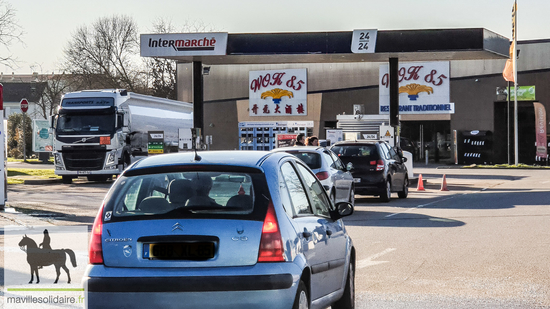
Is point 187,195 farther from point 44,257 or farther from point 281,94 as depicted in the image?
point 281,94

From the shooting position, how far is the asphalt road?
831cm

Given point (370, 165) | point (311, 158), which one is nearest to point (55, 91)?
point (370, 165)

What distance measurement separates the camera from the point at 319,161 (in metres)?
17.8

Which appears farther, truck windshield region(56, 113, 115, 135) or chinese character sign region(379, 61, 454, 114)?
chinese character sign region(379, 61, 454, 114)

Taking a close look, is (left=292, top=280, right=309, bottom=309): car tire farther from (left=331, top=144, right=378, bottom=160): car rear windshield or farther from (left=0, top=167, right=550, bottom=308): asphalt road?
(left=331, top=144, right=378, bottom=160): car rear windshield

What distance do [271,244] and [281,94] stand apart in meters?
50.8

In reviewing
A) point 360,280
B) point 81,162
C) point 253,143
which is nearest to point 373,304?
point 360,280

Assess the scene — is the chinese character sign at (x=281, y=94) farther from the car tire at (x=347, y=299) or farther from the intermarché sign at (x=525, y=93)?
the car tire at (x=347, y=299)

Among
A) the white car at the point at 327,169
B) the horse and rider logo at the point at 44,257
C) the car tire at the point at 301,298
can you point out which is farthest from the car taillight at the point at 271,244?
the white car at the point at 327,169

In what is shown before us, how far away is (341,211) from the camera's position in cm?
697

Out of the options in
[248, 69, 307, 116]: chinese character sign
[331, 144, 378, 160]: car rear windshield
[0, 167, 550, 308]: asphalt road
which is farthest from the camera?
[248, 69, 307, 116]: chinese character sign

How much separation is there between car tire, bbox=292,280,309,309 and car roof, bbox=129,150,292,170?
34.9 inches

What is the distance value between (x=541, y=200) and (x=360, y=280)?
47.3 feet

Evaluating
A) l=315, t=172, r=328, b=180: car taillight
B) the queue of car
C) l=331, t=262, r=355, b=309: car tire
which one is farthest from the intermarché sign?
the queue of car
